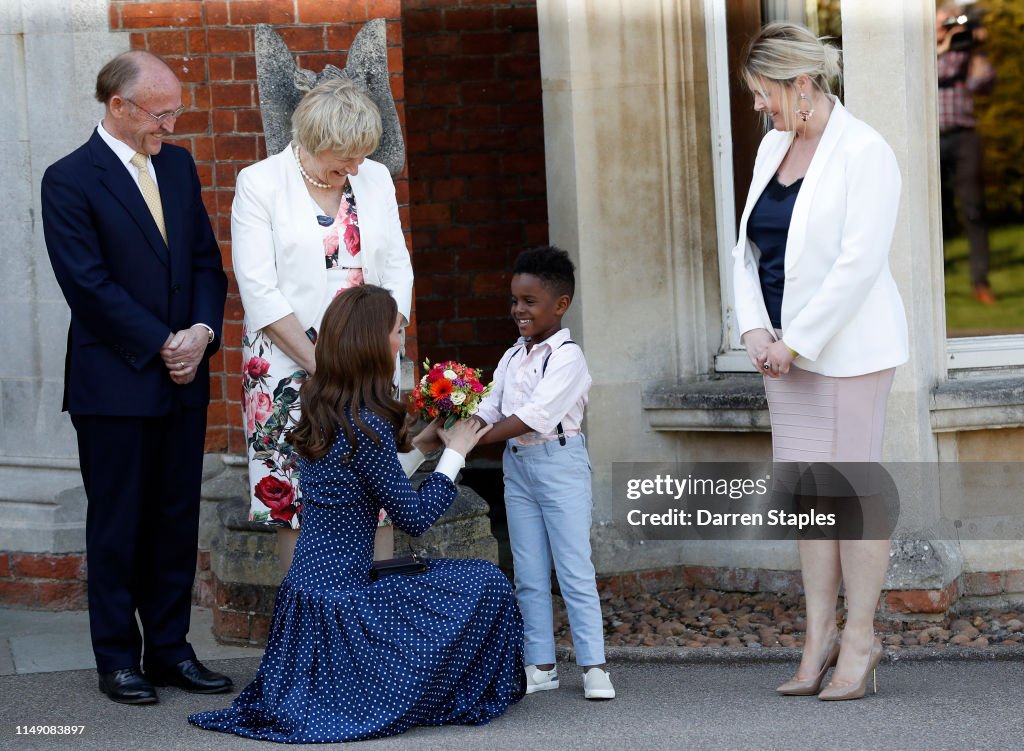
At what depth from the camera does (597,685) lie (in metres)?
4.64

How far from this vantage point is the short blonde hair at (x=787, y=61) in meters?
4.39

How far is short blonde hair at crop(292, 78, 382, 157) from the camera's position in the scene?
15.0ft

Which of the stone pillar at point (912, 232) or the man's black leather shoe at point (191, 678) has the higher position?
the stone pillar at point (912, 232)

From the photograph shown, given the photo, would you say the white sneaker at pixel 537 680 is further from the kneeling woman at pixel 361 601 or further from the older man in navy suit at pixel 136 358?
the older man in navy suit at pixel 136 358

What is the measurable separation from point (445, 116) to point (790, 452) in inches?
148

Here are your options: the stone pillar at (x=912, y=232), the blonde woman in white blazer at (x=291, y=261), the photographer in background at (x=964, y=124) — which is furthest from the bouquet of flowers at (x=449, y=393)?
the photographer in background at (x=964, y=124)

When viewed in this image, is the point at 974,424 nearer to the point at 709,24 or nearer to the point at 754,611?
the point at 754,611

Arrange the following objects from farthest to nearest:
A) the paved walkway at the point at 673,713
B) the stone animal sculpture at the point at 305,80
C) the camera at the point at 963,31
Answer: the camera at the point at 963,31 < the stone animal sculpture at the point at 305,80 < the paved walkway at the point at 673,713

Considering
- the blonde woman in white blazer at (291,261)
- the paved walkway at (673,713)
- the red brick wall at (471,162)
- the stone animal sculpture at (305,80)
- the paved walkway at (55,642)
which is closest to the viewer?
the paved walkway at (673,713)

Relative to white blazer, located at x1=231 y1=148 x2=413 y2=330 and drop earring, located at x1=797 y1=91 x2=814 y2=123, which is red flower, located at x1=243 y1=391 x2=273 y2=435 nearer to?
white blazer, located at x1=231 y1=148 x2=413 y2=330

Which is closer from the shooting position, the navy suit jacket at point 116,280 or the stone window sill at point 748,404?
the navy suit jacket at point 116,280

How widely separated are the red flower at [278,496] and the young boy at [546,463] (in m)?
0.69

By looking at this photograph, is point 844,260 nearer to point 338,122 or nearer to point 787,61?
point 787,61

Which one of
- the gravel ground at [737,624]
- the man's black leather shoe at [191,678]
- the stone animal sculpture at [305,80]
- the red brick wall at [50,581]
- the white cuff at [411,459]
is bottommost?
the gravel ground at [737,624]
